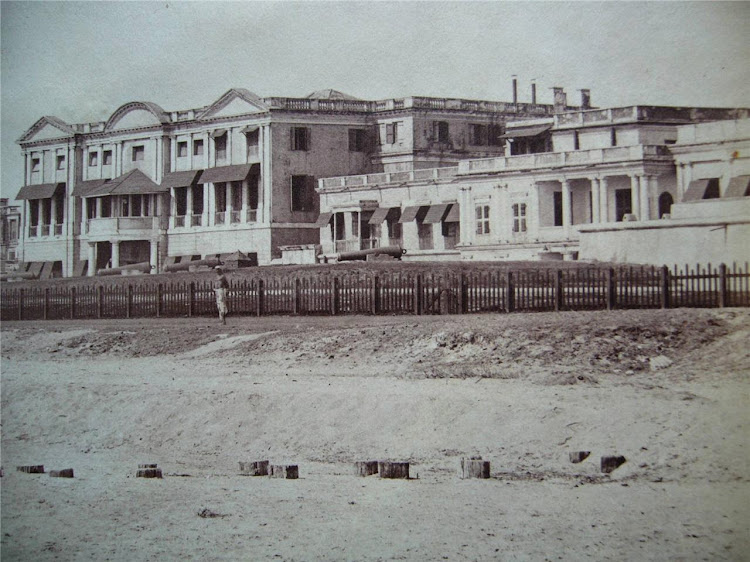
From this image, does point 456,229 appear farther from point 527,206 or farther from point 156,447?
point 156,447

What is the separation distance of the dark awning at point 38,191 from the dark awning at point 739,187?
131ft

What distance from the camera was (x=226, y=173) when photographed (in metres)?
63.4

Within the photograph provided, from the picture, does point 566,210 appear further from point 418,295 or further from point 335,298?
point 418,295

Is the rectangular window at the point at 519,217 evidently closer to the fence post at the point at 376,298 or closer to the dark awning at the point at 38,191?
the fence post at the point at 376,298

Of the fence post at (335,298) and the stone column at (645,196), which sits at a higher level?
the stone column at (645,196)

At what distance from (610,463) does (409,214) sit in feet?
144

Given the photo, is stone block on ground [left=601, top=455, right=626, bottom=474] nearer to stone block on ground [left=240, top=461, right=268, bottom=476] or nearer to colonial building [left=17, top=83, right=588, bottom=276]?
stone block on ground [left=240, top=461, right=268, bottom=476]

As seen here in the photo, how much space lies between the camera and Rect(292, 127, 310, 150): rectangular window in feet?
205

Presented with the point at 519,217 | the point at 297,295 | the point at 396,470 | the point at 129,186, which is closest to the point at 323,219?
the point at 129,186

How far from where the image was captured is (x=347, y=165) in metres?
64.9

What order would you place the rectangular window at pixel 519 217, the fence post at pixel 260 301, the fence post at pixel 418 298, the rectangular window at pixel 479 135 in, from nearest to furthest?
the fence post at pixel 418 298 < the fence post at pixel 260 301 < the rectangular window at pixel 519 217 < the rectangular window at pixel 479 135

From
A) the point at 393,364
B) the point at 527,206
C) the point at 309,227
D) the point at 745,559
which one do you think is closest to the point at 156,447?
the point at 393,364

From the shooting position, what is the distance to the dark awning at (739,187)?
130 ft

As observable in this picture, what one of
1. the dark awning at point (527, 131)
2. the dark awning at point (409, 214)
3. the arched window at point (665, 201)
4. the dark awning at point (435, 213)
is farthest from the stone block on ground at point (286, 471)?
the dark awning at point (527, 131)
